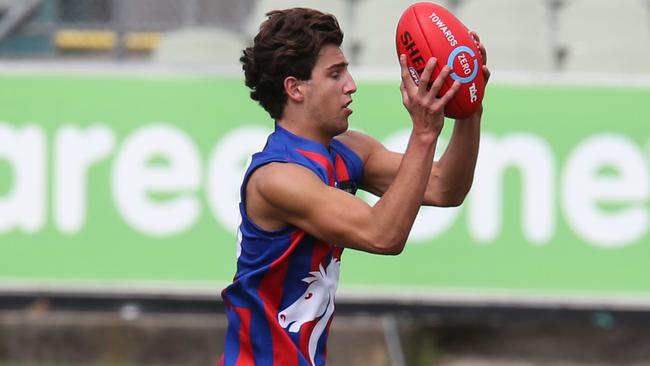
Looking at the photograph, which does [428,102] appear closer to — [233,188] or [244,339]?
[244,339]

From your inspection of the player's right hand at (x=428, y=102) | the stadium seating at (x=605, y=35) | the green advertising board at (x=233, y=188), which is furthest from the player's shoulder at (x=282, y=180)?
the stadium seating at (x=605, y=35)

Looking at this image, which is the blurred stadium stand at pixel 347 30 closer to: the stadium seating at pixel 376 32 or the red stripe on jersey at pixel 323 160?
the stadium seating at pixel 376 32

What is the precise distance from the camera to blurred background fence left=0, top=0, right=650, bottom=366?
7.50m

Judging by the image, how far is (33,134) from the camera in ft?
25.1

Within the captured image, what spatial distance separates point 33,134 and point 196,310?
1452 millimetres

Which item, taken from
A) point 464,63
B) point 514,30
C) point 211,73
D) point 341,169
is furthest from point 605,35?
point 464,63

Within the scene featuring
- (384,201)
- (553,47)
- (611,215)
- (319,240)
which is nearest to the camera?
(384,201)

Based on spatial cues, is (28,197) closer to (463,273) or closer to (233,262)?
(233,262)

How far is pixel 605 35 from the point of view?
27.6 ft

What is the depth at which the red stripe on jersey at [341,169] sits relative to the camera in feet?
13.5

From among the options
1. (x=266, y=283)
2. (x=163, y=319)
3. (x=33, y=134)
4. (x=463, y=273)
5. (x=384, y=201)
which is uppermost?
(x=384, y=201)

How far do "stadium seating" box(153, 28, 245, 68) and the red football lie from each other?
4.42m

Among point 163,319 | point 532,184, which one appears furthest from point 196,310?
point 532,184

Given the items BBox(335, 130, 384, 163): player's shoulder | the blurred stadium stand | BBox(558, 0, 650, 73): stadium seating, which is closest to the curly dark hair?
BBox(335, 130, 384, 163): player's shoulder
